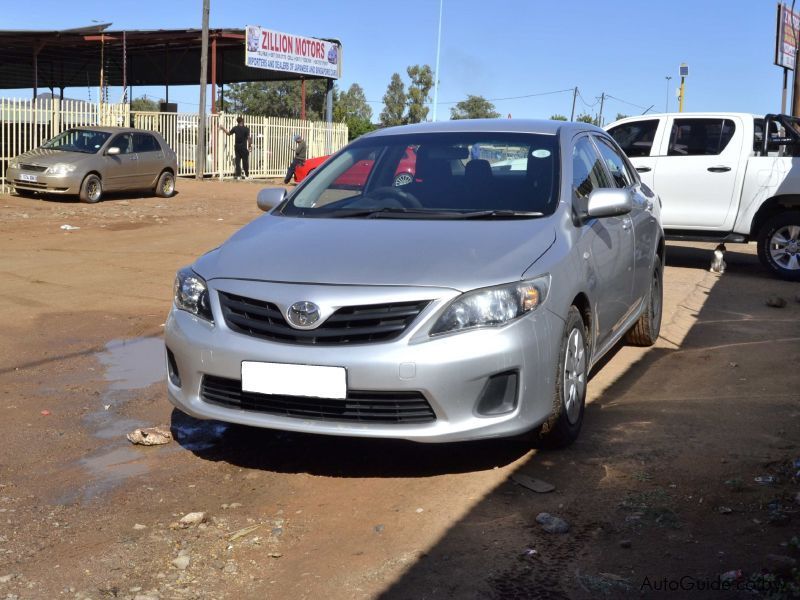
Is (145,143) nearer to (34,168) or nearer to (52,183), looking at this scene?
(34,168)

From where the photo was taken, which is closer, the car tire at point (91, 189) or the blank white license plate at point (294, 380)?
the blank white license plate at point (294, 380)

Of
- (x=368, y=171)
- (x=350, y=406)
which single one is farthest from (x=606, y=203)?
(x=350, y=406)

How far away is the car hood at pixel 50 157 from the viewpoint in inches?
782

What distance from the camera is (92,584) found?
3434mm

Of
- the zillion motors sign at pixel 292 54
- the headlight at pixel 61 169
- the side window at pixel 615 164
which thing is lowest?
the headlight at pixel 61 169

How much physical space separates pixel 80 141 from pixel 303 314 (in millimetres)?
17886

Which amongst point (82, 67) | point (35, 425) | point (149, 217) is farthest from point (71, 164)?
point (82, 67)

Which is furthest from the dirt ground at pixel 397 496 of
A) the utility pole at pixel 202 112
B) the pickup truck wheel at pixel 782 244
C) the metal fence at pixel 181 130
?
the utility pole at pixel 202 112

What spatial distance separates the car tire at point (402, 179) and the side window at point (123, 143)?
16345mm

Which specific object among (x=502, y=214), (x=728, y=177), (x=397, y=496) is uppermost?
(x=728, y=177)

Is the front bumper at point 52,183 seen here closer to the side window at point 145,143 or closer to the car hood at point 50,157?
the car hood at point 50,157

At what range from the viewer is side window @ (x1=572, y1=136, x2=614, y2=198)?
5.51 meters

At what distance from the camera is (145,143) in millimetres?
21734

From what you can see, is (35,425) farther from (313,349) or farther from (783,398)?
(783,398)
